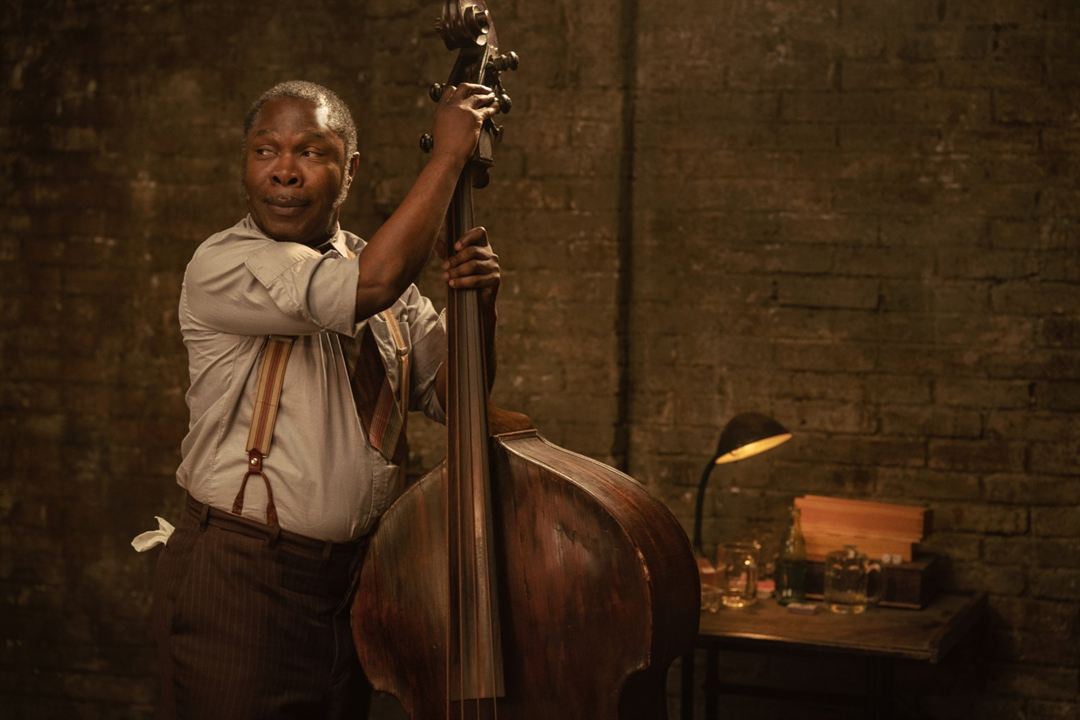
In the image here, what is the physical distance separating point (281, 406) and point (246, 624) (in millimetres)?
362

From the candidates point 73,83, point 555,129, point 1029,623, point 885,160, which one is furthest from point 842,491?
point 73,83

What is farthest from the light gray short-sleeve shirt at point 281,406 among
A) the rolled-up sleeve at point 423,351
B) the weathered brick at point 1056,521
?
the weathered brick at point 1056,521

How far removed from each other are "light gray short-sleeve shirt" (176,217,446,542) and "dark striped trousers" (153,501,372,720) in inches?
2.0

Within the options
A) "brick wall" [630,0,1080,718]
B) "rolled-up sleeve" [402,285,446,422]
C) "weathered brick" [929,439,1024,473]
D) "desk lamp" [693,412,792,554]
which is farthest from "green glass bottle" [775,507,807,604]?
"rolled-up sleeve" [402,285,446,422]

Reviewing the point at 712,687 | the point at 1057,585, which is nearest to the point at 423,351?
the point at 712,687

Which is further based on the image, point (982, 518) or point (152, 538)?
point (982, 518)

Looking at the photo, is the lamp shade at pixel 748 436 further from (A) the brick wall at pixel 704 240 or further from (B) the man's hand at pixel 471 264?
(B) the man's hand at pixel 471 264

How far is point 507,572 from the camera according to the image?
2111mm

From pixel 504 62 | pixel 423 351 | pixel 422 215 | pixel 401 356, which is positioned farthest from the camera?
pixel 423 351

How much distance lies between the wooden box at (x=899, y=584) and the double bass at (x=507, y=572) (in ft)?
5.39

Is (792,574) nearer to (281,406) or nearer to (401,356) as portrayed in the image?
(401,356)

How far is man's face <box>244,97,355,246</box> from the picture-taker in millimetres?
2262

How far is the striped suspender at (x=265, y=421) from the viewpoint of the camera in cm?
224

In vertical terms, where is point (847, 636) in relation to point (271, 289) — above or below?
below
